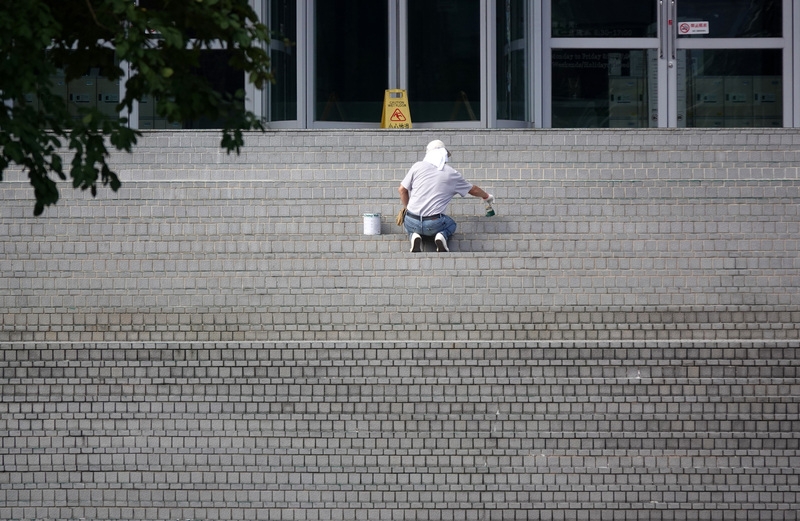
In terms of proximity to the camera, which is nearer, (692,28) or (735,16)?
Answer: (692,28)

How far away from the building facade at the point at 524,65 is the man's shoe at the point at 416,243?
177 inches

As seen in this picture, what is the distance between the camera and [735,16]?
15.4 metres

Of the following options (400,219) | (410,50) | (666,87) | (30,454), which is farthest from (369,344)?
(666,87)

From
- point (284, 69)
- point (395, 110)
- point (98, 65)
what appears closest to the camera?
point (98, 65)

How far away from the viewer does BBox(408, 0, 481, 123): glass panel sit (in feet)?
48.6

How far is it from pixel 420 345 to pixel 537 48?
20.5ft

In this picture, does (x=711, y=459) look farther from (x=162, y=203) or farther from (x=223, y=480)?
(x=162, y=203)

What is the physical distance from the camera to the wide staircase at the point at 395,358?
9617mm

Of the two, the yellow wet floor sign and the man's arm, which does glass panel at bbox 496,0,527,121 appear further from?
the man's arm

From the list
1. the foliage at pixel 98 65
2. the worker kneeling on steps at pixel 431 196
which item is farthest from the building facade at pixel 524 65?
the foliage at pixel 98 65

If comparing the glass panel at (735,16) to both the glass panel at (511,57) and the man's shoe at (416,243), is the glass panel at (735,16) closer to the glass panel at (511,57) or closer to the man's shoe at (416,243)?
the glass panel at (511,57)

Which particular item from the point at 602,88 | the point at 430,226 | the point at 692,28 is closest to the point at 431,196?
the point at 430,226

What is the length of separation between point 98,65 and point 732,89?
1085 cm

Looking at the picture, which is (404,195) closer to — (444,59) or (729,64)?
(444,59)
